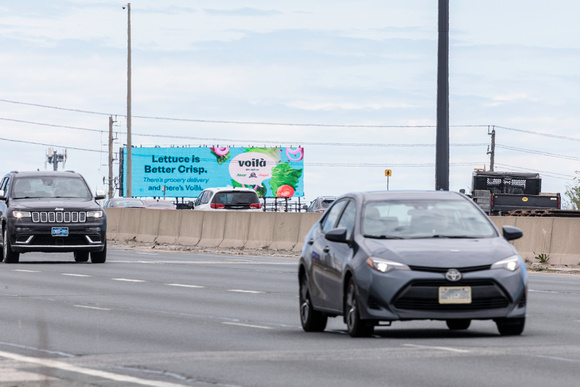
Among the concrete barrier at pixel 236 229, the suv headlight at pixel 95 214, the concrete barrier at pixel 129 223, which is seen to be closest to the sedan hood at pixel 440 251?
the suv headlight at pixel 95 214

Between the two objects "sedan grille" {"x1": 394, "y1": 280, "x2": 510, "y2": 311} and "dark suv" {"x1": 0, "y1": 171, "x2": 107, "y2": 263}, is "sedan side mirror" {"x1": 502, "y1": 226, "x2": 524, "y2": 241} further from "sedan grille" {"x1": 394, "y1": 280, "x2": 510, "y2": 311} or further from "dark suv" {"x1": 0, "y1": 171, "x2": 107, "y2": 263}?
"dark suv" {"x1": 0, "y1": 171, "x2": 107, "y2": 263}

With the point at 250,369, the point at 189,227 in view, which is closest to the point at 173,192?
the point at 189,227

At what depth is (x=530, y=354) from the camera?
36.6 ft

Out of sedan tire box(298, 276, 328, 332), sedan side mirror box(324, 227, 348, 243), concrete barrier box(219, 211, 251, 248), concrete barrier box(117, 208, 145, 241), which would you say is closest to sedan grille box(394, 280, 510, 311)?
sedan side mirror box(324, 227, 348, 243)

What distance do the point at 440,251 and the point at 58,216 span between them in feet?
54.5

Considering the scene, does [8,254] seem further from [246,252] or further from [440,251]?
[440,251]

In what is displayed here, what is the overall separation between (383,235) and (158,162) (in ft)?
278

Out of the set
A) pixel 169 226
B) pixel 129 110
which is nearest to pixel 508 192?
pixel 129 110

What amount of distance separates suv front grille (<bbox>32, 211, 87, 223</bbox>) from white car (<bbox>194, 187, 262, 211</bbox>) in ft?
54.8

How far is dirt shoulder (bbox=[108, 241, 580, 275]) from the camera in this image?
2709 centimetres

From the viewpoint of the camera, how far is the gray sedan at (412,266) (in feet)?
38.8

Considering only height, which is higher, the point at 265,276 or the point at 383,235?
the point at 383,235

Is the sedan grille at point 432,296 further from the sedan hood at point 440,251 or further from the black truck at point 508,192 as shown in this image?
the black truck at point 508,192

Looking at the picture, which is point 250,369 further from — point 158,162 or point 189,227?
point 158,162
